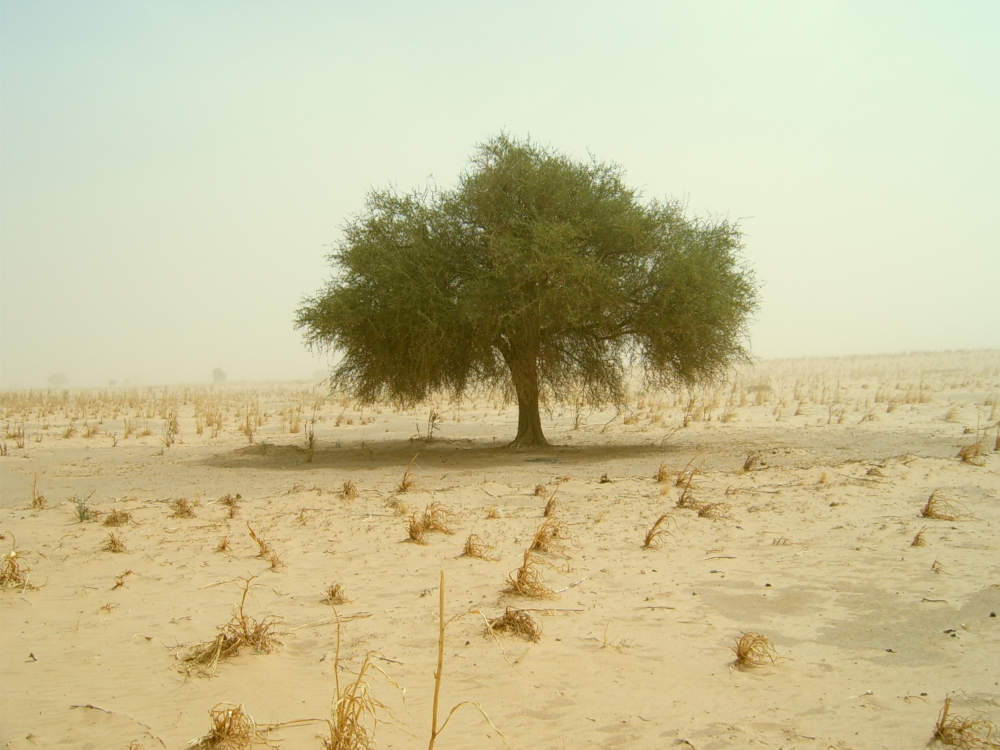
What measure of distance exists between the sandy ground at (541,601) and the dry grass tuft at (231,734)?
149mm

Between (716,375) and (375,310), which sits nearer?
(375,310)

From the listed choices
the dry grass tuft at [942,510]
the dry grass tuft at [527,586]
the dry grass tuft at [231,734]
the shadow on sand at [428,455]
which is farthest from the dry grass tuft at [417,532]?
the dry grass tuft at [942,510]

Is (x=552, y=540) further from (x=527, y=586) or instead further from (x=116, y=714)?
(x=116, y=714)

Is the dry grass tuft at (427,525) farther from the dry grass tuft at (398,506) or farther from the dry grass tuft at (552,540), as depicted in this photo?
the dry grass tuft at (552,540)

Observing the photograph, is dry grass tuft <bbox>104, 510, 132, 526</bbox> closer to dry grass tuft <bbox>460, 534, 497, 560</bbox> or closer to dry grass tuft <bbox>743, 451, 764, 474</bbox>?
dry grass tuft <bbox>460, 534, 497, 560</bbox>

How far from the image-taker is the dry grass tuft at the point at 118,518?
8438mm

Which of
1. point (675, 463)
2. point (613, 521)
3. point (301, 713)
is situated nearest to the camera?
point (301, 713)

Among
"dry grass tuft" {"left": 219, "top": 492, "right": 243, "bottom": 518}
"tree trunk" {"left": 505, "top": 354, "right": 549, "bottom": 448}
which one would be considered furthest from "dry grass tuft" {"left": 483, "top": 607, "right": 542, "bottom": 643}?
"tree trunk" {"left": 505, "top": 354, "right": 549, "bottom": 448}

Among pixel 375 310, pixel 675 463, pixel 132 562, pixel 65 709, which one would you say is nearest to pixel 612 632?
pixel 65 709

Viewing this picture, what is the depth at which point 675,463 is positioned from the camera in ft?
44.1

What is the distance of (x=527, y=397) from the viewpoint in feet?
53.8

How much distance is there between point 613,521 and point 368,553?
115 inches

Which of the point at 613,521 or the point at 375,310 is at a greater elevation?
the point at 375,310

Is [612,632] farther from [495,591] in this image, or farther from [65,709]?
[65,709]
